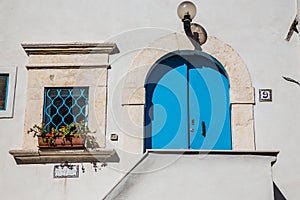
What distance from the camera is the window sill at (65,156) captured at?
24.7 ft

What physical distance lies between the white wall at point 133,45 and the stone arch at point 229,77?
0.38 ft

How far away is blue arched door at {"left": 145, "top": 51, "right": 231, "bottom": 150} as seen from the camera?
7.73 meters

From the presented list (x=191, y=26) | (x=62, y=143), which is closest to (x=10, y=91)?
(x=62, y=143)

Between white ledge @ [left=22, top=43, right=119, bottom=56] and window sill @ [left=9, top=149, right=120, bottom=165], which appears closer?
window sill @ [left=9, top=149, right=120, bottom=165]

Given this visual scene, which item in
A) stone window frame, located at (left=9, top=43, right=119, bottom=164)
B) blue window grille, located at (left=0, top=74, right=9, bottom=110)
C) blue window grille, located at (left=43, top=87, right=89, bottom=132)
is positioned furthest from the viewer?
blue window grille, located at (left=0, top=74, right=9, bottom=110)

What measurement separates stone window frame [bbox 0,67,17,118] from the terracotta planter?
77 centimetres

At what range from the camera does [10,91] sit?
26.5 ft

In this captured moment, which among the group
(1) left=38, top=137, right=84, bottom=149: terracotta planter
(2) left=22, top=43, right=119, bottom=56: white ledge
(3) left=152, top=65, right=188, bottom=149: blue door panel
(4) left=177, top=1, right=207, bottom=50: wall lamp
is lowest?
(1) left=38, top=137, right=84, bottom=149: terracotta planter

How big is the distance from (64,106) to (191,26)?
7.47 ft

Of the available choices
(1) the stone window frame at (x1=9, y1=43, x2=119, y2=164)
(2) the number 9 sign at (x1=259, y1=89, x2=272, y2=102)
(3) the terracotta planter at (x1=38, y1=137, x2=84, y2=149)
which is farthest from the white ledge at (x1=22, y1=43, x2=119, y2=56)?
(2) the number 9 sign at (x1=259, y1=89, x2=272, y2=102)

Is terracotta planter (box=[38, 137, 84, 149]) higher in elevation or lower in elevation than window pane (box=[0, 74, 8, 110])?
lower

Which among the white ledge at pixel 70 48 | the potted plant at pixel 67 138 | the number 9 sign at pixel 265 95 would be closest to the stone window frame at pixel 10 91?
the white ledge at pixel 70 48

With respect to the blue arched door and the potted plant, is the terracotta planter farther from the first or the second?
the blue arched door

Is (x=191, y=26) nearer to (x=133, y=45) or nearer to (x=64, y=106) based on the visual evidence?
(x=133, y=45)
